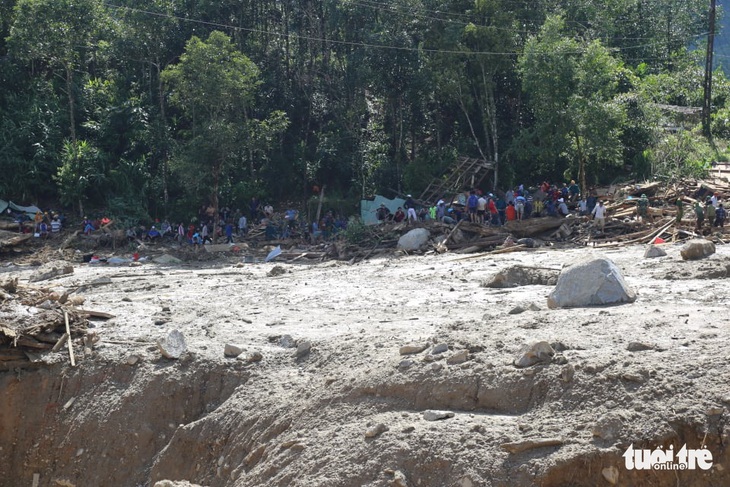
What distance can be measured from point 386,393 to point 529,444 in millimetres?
1842

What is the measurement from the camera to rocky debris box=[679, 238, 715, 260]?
14.2 metres

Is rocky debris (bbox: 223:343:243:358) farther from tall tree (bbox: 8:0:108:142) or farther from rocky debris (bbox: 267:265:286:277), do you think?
tall tree (bbox: 8:0:108:142)

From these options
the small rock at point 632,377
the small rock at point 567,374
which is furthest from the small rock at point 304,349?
the small rock at point 632,377

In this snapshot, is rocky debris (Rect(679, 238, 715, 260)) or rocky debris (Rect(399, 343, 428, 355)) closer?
rocky debris (Rect(399, 343, 428, 355))

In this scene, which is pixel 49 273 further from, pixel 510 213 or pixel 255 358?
pixel 510 213

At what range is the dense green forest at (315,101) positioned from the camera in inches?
1037

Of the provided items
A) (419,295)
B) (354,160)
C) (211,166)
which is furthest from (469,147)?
(419,295)


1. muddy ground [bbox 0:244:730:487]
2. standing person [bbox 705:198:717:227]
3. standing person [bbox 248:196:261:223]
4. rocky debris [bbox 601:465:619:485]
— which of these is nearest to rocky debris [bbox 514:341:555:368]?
muddy ground [bbox 0:244:730:487]

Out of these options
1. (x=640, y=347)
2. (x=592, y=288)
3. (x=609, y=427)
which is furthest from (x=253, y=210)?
(x=609, y=427)

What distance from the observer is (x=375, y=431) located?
795 centimetres

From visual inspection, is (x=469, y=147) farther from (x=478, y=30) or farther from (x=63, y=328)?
(x=63, y=328)

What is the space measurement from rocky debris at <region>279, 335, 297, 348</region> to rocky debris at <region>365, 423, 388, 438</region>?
281cm

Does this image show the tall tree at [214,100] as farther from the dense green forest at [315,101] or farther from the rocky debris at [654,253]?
the rocky debris at [654,253]

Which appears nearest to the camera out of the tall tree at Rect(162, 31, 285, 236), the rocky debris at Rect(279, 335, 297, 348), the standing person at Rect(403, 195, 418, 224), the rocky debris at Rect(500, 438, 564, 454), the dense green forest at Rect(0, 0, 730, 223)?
the rocky debris at Rect(500, 438, 564, 454)
